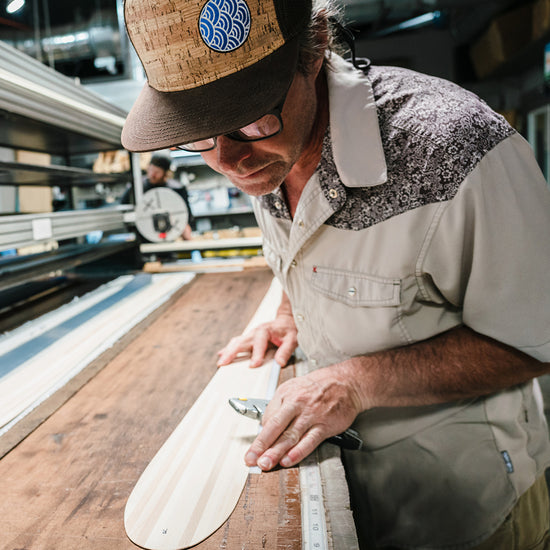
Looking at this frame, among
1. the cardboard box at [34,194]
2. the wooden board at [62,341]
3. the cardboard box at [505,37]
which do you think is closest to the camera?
the wooden board at [62,341]

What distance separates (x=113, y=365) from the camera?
1.31 meters

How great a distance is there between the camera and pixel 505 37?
3.89 m

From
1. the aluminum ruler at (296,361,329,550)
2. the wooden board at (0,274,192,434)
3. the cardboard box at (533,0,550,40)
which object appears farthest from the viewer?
the cardboard box at (533,0,550,40)

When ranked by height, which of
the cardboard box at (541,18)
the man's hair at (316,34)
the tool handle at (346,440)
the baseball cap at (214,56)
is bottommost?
the tool handle at (346,440)

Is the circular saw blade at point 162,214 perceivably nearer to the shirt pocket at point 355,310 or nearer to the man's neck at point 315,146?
the man's neck at point 315,146

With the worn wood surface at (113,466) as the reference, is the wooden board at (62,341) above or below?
above

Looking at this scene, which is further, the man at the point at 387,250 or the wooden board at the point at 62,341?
Answer: the wooden board at the point at 62,341

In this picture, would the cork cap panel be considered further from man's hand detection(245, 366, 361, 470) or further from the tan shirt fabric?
man's hand detection(245, 366, 361, 470)

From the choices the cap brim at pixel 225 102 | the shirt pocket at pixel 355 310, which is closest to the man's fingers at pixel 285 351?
the shirt pocket at pixel 355 310

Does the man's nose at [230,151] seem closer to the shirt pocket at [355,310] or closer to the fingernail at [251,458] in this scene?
the shirt pocket at [355,310]

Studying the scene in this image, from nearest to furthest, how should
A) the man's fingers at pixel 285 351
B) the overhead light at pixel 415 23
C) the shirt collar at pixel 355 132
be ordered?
the shirt collar at pixel 355 132 < the man's fingers at pixel 285 351 < the overhead light at pixel 415 23

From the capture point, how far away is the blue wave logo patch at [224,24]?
0.65 meters

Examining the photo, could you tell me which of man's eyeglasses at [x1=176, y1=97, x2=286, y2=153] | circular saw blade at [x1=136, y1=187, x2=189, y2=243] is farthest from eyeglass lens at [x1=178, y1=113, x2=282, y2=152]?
circular saw blade at [x1=136, y1=187, x2=189, y2=243]

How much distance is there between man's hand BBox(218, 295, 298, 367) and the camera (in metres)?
1.26
